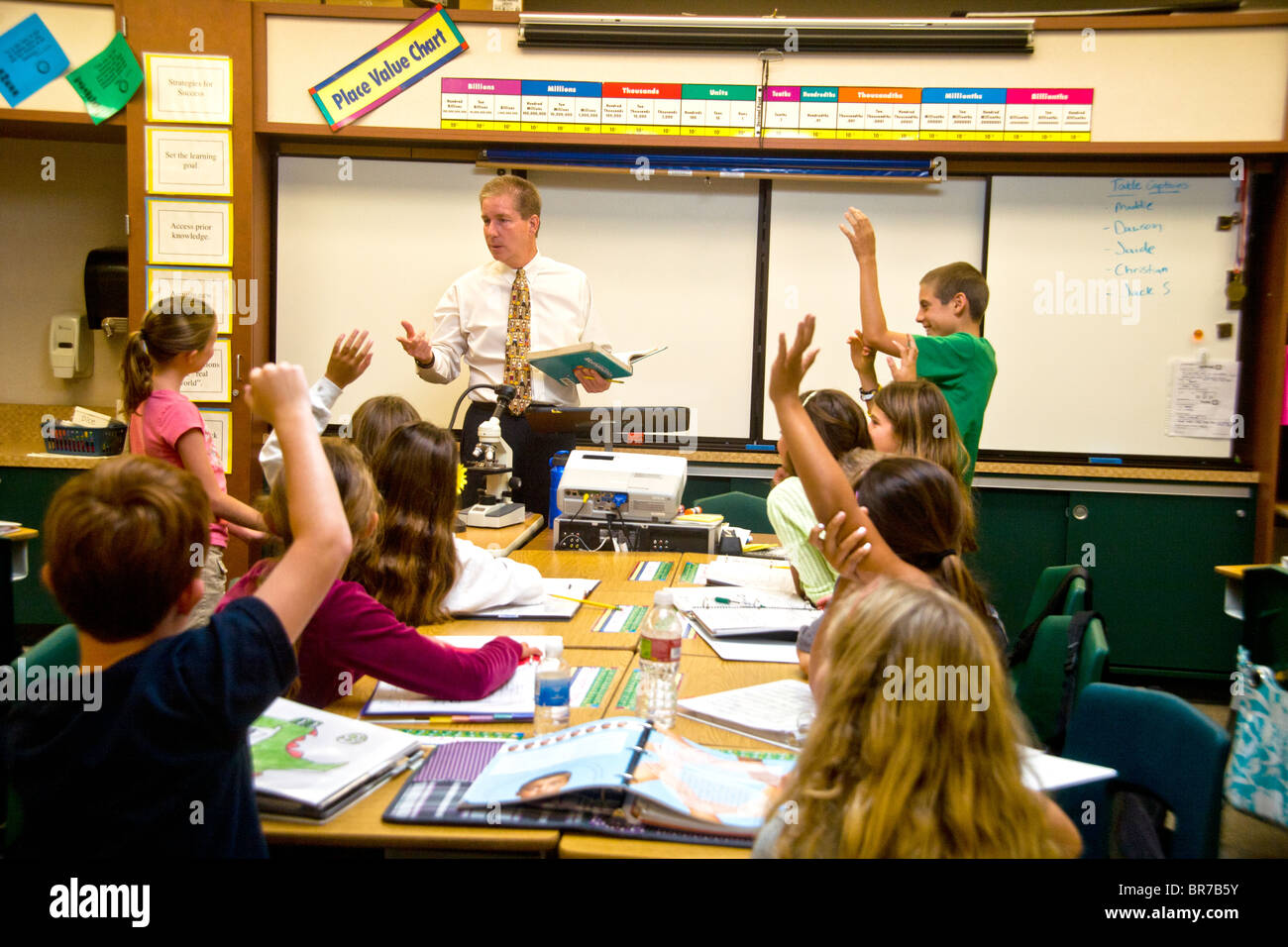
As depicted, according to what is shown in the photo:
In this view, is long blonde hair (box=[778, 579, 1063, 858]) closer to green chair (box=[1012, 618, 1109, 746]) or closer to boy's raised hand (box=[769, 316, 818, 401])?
boy's raised hand (box=[769, 316, 818, 401])

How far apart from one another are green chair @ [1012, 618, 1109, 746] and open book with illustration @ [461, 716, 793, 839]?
0.81 m

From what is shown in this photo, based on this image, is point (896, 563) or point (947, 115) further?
point (947, 115)

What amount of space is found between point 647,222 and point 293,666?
3.70m

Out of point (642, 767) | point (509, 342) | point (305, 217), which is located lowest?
point (642, 767)

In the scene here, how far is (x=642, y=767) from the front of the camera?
1312mm

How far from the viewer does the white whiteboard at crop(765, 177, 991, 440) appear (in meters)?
4.34

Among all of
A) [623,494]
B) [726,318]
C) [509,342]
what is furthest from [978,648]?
[726,318]

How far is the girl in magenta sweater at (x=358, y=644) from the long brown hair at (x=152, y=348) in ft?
4.06

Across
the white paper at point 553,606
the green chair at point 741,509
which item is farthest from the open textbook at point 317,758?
the green chair at point 741,509

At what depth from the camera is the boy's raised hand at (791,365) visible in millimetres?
1509

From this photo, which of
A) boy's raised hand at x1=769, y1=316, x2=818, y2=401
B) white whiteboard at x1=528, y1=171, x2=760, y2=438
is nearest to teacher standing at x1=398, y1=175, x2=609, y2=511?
white whiteboard at x1=528, y1=171, x2=760, y2=438

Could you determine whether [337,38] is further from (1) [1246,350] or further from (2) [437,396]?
(1) [1246,350]

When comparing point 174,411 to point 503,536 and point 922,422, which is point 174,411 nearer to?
point 503,536

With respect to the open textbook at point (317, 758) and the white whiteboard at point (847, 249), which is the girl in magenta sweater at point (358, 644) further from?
the white whiteboard at point (847, 249)
